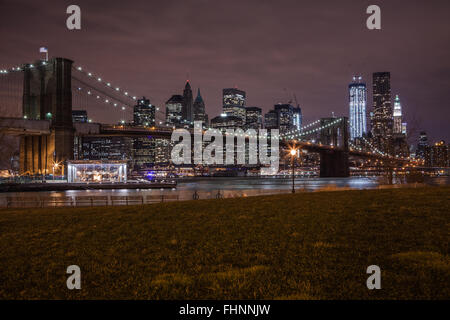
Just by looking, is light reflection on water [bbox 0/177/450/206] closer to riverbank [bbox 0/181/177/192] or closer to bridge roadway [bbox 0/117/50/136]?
riverbank [bbox 0/181/177/192]

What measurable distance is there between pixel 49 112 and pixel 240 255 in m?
68.6

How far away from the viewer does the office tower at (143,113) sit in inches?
4092

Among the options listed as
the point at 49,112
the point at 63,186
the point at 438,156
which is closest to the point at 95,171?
the point at 63,186

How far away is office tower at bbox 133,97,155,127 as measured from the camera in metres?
104

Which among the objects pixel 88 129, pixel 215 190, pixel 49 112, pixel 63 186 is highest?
pixel 49 112

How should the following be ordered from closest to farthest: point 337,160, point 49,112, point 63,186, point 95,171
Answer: point 63,186 < point 95,171 < point 49,112 < point 337,160

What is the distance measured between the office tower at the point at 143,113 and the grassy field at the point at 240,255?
9374 cm

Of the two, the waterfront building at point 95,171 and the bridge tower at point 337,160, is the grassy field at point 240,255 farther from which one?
the bridge tower at point 337,160

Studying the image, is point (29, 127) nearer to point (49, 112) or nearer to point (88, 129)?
point (49, 112)

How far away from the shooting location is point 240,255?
24.6ft

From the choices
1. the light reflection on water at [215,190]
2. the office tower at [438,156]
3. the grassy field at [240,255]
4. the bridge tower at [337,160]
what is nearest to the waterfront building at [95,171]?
the light reflection on water at [215,190]

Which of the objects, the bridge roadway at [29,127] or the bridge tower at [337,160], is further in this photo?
the bridge tower at [337,160]

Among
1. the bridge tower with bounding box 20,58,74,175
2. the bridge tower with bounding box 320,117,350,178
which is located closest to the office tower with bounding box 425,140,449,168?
the bridge tower with bounding box 320,117,350,178
